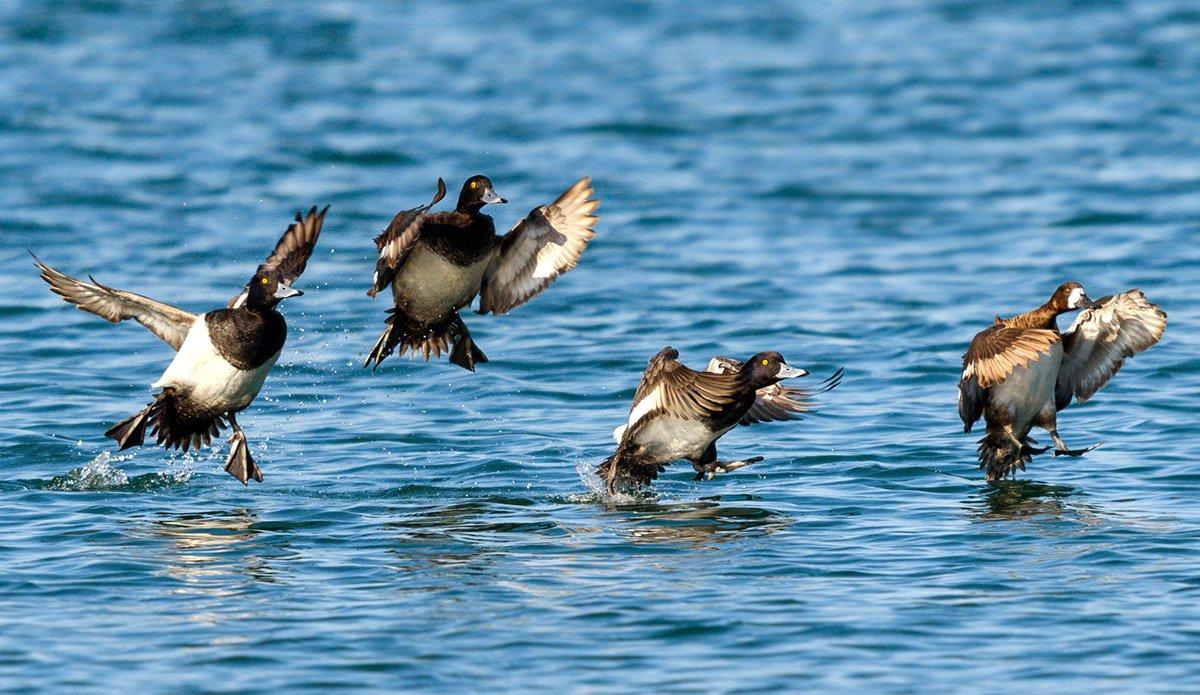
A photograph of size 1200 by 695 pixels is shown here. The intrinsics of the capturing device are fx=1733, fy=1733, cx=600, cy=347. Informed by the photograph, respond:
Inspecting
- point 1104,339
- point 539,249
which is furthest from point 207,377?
point 1104,339

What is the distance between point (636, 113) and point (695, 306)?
8.81 m

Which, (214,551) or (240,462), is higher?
(240,462)

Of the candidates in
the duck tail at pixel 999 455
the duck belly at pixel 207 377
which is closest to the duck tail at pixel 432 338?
the duck belly at pixel 207 377

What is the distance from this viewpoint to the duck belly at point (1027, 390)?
9.88m

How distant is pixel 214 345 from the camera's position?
363 inches

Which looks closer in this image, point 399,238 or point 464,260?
point 399,238

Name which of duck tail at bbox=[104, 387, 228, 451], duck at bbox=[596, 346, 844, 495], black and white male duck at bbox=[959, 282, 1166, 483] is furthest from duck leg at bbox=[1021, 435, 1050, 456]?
duck tail at bbox=[104, 387, 228, 451]

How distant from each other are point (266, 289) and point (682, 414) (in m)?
2.29

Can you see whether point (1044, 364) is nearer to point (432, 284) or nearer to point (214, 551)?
point (432, 284)

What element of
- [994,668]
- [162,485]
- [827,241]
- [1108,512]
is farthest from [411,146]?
[994,668]

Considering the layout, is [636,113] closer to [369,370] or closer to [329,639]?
[369,370]

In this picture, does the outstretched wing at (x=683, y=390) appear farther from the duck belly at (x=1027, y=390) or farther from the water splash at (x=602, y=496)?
the duck belly at (x=1027, y=390)

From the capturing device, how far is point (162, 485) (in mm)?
9852

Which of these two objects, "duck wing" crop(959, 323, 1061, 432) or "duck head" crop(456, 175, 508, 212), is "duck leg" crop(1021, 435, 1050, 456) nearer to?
"duck wing" crop(959, 323, 1061, 432)
